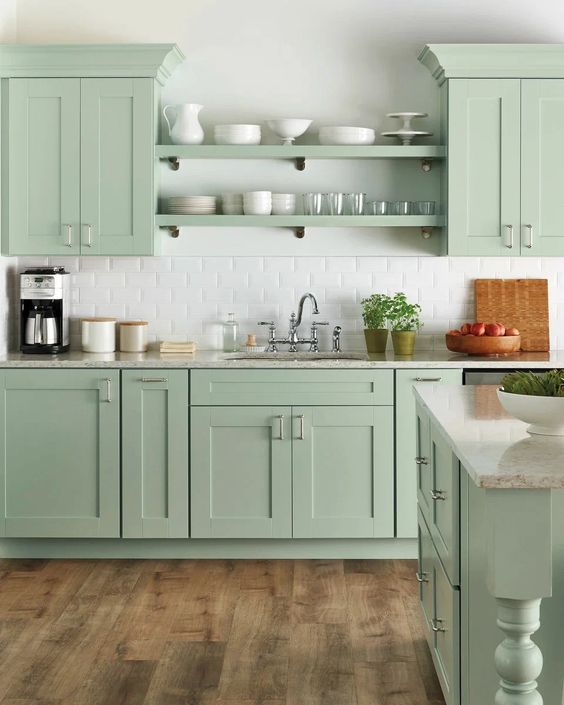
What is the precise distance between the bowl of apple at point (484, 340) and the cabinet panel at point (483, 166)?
0.37 metres

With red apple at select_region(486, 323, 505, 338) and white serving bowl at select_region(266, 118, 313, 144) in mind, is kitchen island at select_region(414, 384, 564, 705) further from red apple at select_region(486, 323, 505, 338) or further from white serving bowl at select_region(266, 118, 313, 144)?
white serving bowl at select_region(266, 118, 313, 144)

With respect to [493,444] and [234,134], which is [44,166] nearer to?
[234,134]

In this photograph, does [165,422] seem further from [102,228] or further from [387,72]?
[387,72]

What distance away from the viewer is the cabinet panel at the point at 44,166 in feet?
16.7

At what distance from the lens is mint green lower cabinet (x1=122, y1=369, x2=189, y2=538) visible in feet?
16.1

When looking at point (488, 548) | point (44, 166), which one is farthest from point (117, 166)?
point (488, 548)

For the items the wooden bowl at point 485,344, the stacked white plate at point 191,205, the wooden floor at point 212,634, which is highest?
the stacked white plate at point 191,205

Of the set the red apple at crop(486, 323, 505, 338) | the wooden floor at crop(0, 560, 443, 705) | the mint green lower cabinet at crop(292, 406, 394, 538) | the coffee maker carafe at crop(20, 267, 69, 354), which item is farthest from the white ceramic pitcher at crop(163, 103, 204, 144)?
the wooden floor at crop(0, 560, 443, 705)

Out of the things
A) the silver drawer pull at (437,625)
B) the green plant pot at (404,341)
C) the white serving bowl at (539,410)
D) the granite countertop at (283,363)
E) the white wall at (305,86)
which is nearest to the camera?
the white serving bowl at (539,410)

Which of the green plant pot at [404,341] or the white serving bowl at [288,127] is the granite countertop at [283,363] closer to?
the green plant pot at [404,341]

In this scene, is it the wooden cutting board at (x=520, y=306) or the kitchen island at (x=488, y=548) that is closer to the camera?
the kitchen island at (x=488, y=548)

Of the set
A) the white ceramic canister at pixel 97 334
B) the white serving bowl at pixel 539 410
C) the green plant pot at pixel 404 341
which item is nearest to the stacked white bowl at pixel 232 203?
the white ceramic canister at pixel 97 334

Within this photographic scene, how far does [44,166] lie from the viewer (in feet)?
16.8

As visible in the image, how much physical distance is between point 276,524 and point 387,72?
244 cm
